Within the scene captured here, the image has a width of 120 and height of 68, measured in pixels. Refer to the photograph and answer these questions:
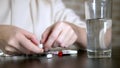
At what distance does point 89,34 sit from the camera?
745mm

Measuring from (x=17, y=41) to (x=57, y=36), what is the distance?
134 millimetres

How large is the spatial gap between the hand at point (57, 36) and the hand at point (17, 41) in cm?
4

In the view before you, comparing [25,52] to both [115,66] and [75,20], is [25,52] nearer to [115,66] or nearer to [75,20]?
[115,66]

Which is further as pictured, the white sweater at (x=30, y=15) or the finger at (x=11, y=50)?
the white sweater at (x=30, y=15)

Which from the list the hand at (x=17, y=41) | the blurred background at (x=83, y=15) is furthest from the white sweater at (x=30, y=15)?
the blurred background at (x=83, y=15)

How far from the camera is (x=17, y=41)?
2.64ft

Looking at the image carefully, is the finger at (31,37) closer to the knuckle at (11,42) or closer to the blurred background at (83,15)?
the knuckle at (11,42)

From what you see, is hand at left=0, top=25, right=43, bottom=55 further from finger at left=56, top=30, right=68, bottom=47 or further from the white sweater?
the white sweater

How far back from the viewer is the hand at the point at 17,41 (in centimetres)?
77

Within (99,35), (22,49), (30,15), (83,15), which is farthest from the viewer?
(83,15)

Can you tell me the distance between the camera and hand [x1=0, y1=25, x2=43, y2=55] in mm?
770

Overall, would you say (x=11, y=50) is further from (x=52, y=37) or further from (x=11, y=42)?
(x=52, y=37)

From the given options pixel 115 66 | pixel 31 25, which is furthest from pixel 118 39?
pixel 115 66

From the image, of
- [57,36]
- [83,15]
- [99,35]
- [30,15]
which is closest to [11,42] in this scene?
[57,36]
